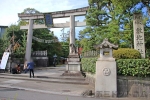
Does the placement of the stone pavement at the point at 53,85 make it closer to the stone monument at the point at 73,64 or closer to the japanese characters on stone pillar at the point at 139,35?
the stone monument at the point at 73,64

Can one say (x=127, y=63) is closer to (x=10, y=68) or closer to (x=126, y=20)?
(x=126, y=20)

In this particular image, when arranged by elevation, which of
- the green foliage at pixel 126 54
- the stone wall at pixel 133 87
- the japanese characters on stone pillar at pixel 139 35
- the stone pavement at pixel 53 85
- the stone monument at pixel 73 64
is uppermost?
the japanese characters on stone pillar at pixel 139 35

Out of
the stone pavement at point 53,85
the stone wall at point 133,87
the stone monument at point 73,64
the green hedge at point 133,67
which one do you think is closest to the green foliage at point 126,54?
the green hedge at point 133,67

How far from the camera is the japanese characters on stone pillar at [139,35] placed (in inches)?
488

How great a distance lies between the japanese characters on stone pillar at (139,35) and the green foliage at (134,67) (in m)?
2.69

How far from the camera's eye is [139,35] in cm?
1257

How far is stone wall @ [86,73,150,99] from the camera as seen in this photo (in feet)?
32.3

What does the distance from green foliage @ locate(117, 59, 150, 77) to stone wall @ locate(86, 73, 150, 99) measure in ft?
0.97

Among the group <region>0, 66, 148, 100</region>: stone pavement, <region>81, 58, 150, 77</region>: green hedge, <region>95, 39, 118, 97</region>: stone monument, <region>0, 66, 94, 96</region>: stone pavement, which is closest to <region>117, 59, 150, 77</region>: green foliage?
<region>81, 58, 150, 77</region>: green hedge

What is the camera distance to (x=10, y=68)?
802 inches

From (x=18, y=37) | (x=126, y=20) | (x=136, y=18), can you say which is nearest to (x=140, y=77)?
(x=136, y=18)

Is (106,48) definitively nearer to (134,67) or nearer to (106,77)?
(106,77)

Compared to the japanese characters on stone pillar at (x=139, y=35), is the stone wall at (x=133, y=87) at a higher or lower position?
lower

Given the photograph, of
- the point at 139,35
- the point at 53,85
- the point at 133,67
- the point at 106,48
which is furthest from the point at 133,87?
the point at 53,85
